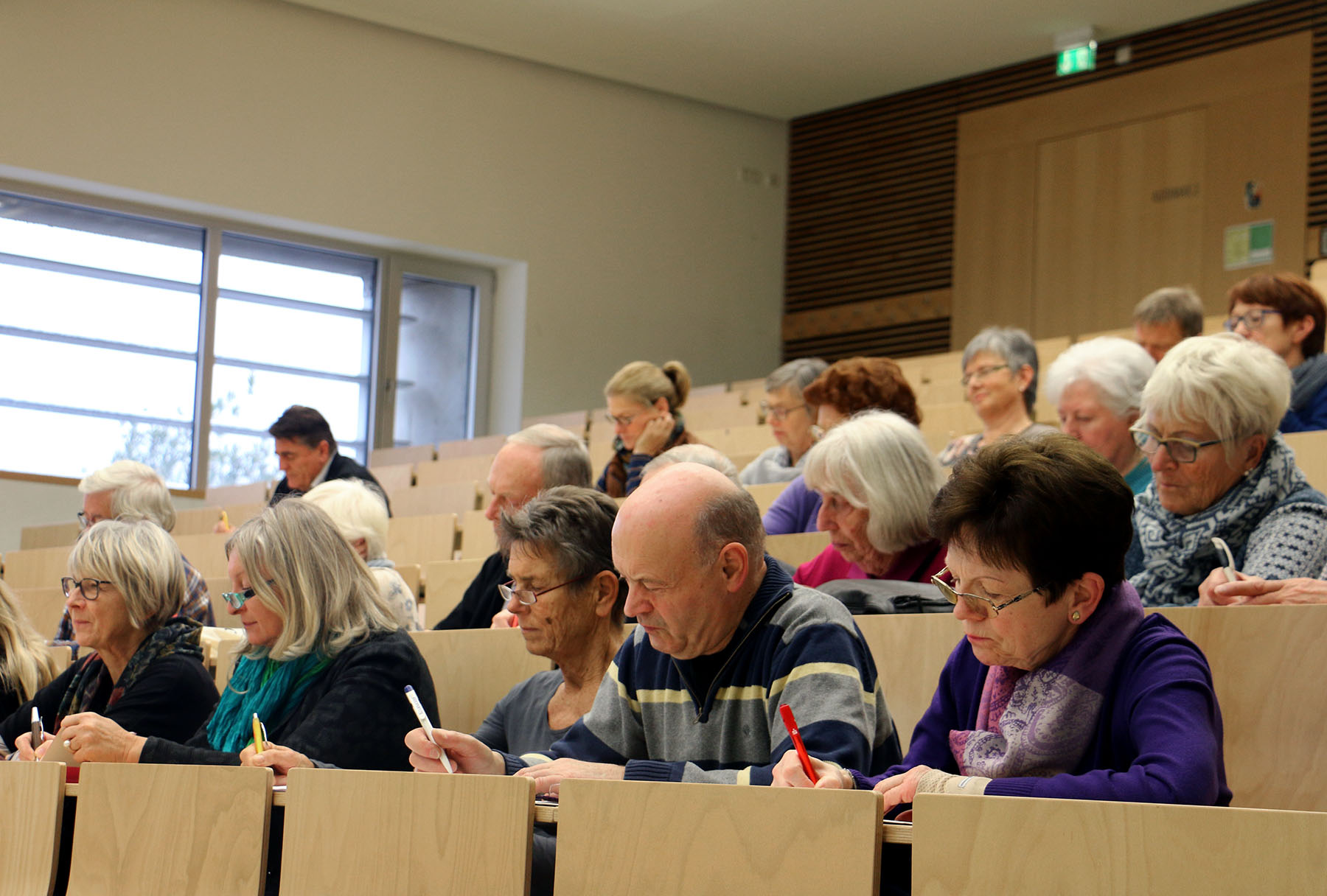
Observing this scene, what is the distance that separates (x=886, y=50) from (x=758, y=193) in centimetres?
138

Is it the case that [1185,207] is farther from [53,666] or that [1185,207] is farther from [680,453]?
[53,666]

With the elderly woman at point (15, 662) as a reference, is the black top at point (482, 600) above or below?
above

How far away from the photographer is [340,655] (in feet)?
6.90

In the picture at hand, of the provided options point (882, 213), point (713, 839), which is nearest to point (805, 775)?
point (713, 839)

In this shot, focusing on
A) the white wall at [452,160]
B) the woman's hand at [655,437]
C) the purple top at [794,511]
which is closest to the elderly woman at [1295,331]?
the purple top at [794,511]

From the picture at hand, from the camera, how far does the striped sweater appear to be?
156 cm

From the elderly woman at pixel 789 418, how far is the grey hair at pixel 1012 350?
42 centimetres

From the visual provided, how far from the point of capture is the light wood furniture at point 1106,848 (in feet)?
3.51

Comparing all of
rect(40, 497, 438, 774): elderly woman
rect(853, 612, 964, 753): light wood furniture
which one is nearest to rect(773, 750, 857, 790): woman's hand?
rect(853, 612, 964, 753): light wood furniture

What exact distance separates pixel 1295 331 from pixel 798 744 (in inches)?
87.6

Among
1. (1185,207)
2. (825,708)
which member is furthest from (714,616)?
(1185,207)

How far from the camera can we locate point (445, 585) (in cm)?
322

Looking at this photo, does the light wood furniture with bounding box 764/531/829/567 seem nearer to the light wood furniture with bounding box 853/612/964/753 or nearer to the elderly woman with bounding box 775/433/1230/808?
the light wood furniture with bounding box 853/612/964/753

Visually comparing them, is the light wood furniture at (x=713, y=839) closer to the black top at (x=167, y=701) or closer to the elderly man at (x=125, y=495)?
the black top at (x=167, y=701)
